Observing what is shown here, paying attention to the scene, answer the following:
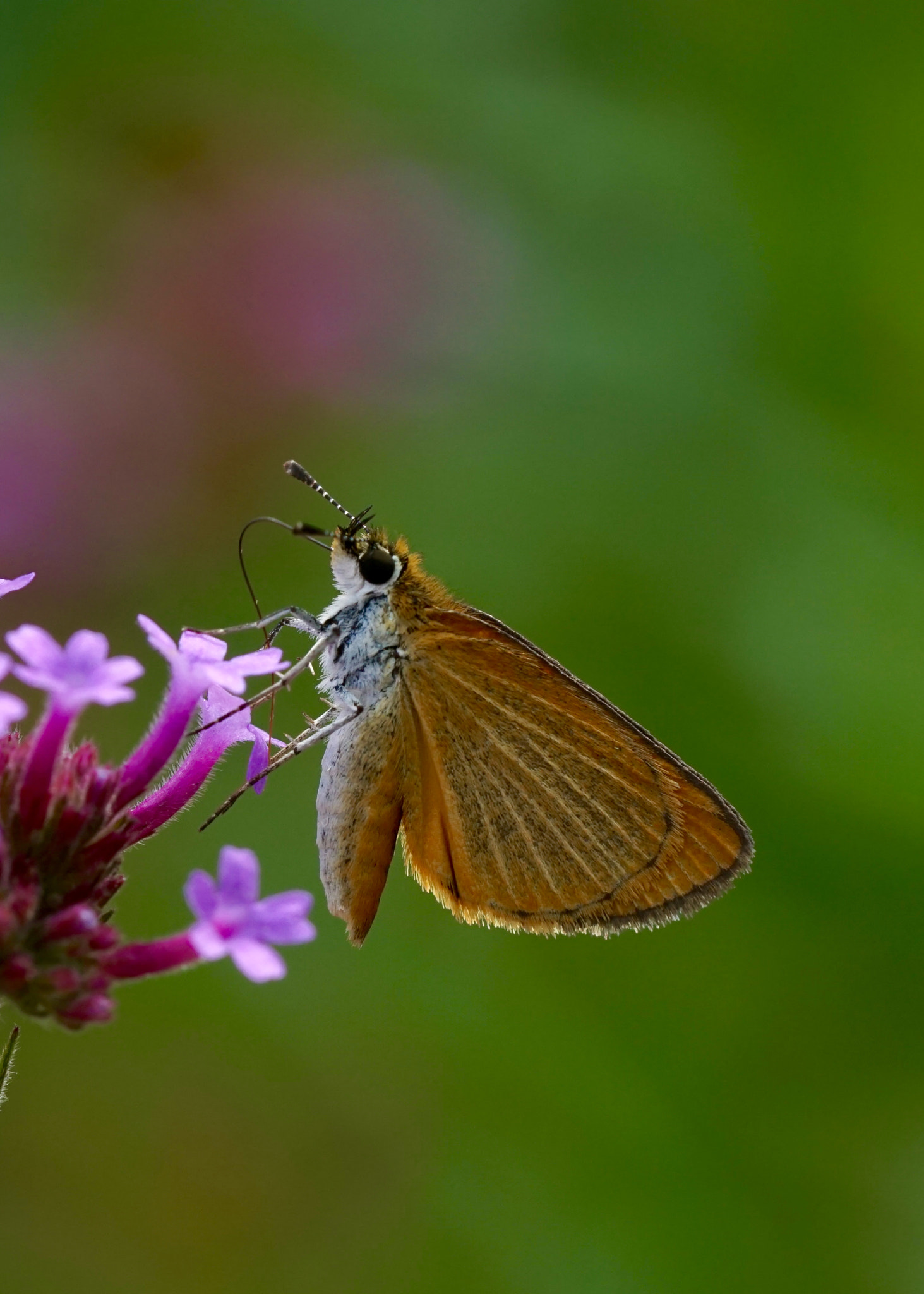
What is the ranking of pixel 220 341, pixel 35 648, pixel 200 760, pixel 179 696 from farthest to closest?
pixel 220 341
pixel 200 760
pixel 179 696
pixel 35 648

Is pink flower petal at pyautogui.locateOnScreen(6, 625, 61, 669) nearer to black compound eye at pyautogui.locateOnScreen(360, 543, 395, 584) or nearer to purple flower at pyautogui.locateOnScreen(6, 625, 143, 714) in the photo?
purple flower at pyautogui.locateOnScreen(6, 625, 143, 714)

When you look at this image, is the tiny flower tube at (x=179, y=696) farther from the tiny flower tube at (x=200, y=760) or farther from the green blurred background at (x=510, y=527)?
the green blurred background at (x=510, y=527)

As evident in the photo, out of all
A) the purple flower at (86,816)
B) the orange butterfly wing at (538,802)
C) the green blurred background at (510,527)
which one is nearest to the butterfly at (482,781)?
the orange butterfly wing at (538,802)

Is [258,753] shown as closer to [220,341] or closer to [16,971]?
[16,971]

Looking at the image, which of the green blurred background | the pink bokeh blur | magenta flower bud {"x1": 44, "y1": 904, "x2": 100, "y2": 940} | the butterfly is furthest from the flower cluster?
the pink bokeh blur

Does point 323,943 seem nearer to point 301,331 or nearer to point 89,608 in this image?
point 89,608

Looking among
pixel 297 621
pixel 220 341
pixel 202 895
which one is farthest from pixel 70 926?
pixel 220 341
